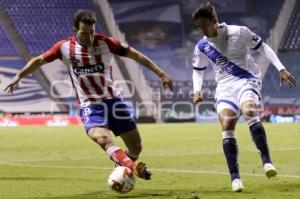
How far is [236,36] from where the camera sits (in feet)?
26.7

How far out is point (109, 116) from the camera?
7730 mm

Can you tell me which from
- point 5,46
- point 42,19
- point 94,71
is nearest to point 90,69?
point 94,71

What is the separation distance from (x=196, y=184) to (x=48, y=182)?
1.99m

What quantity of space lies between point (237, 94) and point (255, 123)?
1.46ft

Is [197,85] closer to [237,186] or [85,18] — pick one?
[237,186]

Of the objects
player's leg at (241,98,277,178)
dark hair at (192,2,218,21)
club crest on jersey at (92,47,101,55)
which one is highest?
dark hair at (192,2,218,21)

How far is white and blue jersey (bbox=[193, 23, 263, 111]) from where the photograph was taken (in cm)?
812

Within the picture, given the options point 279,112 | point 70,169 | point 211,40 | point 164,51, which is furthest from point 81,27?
point 164,51

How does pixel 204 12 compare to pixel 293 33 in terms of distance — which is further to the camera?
pixel 293 33

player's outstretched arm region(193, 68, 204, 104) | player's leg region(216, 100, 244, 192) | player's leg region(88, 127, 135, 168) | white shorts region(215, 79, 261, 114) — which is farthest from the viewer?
player's outstretched arm region(193, 68, 204, 104)

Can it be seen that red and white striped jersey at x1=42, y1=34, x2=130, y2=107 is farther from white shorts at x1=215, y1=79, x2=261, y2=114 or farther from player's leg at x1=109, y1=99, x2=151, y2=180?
white shorts at x1=215, y1=79, x2=261, y2=114

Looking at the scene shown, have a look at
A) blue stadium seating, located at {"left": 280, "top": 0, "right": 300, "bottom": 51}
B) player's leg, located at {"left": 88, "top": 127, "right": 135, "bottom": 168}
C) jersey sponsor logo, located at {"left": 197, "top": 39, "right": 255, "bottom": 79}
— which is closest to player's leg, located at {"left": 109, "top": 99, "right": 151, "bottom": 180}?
player's leg, located at {"left": 88, "top": 127, "right": 135, "bottom": 168}

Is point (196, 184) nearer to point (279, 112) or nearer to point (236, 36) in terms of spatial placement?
point (236, 36)

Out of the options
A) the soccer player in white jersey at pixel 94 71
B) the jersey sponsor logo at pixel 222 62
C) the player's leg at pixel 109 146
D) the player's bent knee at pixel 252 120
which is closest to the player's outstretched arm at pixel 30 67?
the soccer player in white jersey at pixel 94 71
